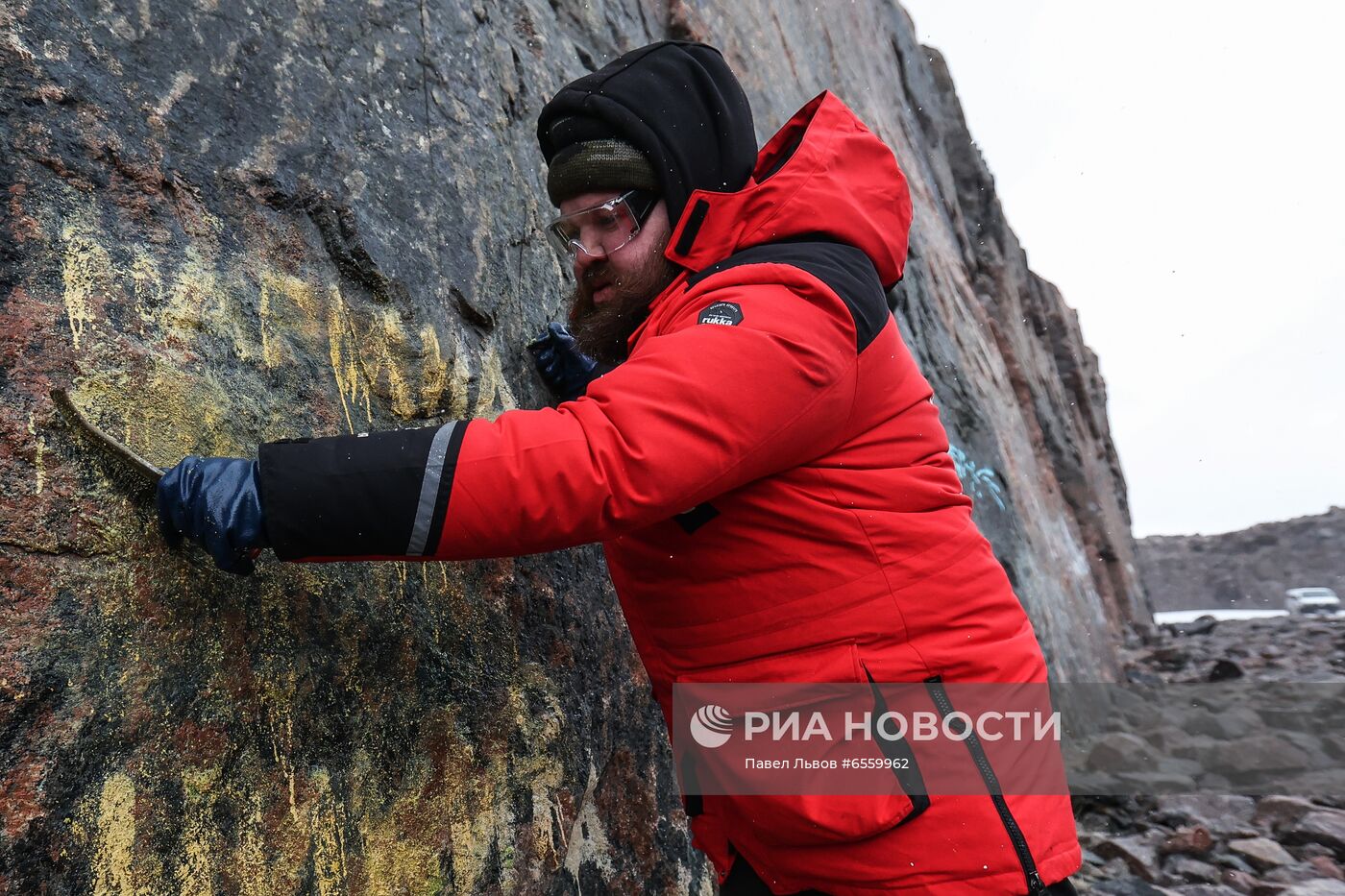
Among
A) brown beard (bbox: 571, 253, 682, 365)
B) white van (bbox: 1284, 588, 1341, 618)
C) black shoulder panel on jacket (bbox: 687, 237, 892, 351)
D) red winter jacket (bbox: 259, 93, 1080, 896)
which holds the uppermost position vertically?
brown beard (bbox: 571, 253, 682, 365)

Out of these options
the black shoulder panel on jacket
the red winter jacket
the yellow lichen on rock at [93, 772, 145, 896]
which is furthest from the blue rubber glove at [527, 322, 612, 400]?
the yellow lichen on rock at [93, 772, 145, 896]

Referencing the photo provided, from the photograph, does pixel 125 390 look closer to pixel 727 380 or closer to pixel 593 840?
pixel 727 380

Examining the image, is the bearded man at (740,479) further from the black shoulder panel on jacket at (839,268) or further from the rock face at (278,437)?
the rock face at (278,437)

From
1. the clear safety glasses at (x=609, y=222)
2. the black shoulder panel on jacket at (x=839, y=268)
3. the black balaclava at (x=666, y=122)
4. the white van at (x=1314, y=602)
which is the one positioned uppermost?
the black balaclava at (x=666, y=122)

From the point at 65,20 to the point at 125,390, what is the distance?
67cm

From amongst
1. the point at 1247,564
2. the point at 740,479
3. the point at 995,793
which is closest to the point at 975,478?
the point at 995,793

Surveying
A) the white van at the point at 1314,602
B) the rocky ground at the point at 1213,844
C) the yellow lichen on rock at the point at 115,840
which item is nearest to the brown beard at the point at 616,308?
the yellow lichen on rock at the point at 115,840

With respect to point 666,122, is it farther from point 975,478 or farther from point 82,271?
point 975,478

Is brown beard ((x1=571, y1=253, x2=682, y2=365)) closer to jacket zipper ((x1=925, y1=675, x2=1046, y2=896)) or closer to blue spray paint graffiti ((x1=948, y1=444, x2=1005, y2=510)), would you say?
jacket zipper ((x1=925, y1=675, x2=1046, y2=896))

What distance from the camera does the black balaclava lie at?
2.02 metres

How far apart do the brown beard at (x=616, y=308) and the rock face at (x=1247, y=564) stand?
25.3m

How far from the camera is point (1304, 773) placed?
5.71 metres

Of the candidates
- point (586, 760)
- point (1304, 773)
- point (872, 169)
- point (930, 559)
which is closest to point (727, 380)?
point (930, 559)

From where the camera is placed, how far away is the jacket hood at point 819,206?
5.71ft
